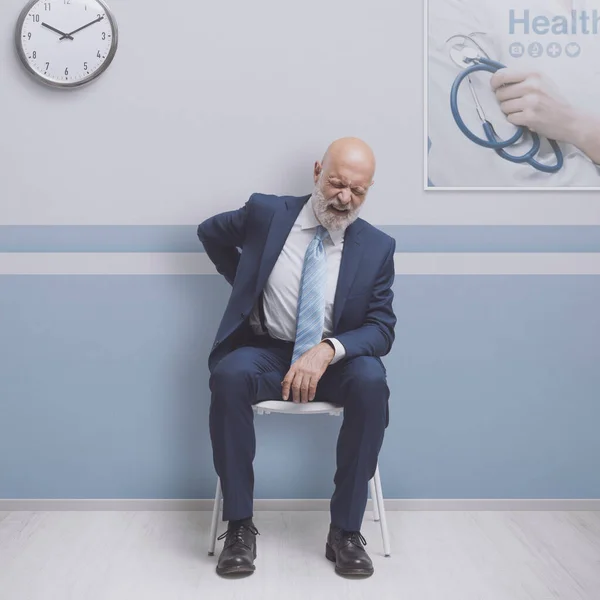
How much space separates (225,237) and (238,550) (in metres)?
0.99

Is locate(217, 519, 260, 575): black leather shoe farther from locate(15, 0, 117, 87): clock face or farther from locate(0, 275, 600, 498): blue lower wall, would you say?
locate(15, 0, 117, 87): clock face

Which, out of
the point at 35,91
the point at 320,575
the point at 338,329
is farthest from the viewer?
the point at 35,91

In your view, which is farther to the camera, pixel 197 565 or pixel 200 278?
pixel 200 278

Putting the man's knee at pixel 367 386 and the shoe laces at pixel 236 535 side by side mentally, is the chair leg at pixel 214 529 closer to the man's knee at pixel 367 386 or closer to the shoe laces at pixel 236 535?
the shoe laces at pixel 236 535

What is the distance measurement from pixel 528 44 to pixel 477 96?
0.83 ft

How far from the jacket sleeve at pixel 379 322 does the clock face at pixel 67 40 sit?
3.90 feet

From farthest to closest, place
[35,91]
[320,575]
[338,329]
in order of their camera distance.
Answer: [35,91] → [338,329] → [320,575]

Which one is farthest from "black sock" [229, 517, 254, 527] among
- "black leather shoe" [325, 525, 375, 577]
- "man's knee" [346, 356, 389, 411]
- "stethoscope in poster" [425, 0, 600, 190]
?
"stethoscope in poster" [425, 0, 600, 190]

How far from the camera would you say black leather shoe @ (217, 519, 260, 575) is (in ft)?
7.43

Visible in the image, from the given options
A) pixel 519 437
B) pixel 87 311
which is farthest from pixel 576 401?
pixel 87 311

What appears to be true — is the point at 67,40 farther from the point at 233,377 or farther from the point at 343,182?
the point at 233,377

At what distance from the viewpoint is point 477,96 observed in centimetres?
275

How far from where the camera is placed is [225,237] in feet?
8.55

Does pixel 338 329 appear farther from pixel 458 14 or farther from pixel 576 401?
pixel 458 14
